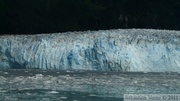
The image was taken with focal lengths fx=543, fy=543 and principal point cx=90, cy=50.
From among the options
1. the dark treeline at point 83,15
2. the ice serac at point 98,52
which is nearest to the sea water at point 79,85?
the ice serac at point 98,52

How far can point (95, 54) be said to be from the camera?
19.3 metres

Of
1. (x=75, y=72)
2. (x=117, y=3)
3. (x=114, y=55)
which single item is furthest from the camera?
(x=117, y=3)

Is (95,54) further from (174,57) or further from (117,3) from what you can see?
(117,3)

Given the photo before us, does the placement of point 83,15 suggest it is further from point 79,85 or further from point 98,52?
point 79,85

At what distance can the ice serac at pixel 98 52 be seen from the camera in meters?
19.3

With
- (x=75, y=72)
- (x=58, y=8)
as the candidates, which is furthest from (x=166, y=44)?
(x=58, y=8)

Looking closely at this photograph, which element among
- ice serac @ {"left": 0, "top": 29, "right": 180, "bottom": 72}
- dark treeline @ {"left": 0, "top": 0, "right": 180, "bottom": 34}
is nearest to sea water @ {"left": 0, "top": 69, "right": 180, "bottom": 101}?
ice serac @ {"left": 0, "top": 29, "right": 180, "bottom": 72}

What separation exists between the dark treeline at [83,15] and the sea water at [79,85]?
744 centimetres

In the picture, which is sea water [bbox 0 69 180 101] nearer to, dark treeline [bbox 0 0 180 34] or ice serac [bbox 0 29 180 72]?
ice serac [bbox 0 29 180 72]

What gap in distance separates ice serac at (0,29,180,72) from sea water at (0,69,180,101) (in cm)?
108

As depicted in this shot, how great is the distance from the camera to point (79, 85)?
562 inches

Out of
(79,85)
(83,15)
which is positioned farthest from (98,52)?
(83,15)

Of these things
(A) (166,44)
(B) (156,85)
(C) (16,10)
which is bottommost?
(B) (156,85)

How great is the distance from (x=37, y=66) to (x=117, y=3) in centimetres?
1012
